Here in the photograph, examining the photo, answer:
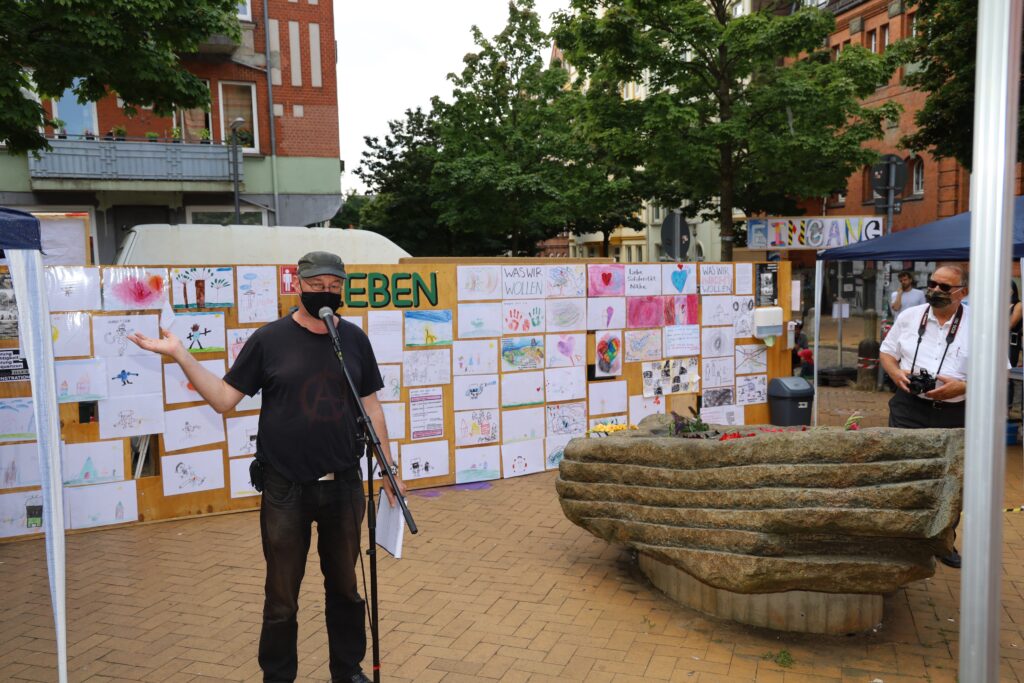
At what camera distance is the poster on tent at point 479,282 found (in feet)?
26.8

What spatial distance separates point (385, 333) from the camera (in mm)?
7816

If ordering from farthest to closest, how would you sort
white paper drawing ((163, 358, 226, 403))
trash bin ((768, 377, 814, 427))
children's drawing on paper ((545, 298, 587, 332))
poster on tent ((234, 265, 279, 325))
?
trash bin ((768, 377, 814, 427))
children's drawing on paper ((545, 298, 587, 332))
poster on tent ((234, 265, 279, 325))
white paper drawing ((163, 358, 226, 403))

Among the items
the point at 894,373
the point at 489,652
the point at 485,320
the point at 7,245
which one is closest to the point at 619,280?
the point at 485,320

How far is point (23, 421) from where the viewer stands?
259 inches

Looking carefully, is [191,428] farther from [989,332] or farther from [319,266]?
[989,332]

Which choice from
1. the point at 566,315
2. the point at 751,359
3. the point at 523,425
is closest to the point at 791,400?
the point at 751,359

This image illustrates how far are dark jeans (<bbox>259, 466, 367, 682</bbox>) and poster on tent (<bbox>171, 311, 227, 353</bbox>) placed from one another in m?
3.50

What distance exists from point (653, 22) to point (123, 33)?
34.3 ft

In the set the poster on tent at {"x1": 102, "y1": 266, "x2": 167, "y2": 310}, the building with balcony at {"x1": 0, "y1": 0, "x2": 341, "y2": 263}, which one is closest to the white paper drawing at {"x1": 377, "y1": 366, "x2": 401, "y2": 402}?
the poster on tent at {"x1": 102, "y1": 266, "x2": 167, "y2": 310}

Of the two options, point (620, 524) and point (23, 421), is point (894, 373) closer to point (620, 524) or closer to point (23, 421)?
point (620, 524)

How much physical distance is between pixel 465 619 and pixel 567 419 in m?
3.90

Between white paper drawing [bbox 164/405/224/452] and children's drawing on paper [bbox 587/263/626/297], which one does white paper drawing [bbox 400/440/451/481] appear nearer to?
white paper drawing [bbox 164/405/224/452]

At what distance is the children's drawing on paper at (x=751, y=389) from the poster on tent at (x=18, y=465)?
717 cm

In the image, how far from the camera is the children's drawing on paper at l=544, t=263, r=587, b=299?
860 cm
